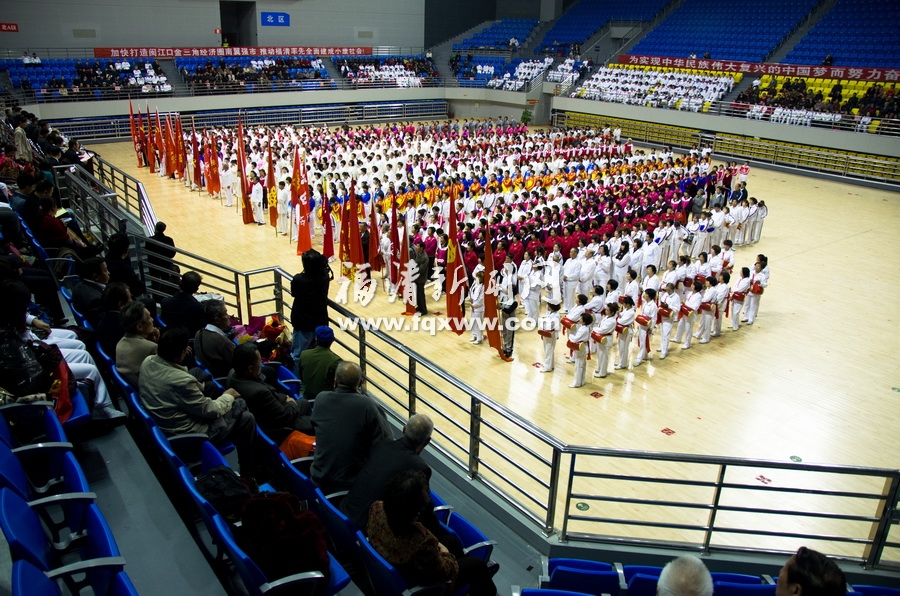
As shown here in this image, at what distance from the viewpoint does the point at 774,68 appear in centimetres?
2650

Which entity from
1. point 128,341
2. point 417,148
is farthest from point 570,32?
point 128,341

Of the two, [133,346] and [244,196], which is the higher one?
[133,346]

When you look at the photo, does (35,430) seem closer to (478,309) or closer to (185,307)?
(185,307)

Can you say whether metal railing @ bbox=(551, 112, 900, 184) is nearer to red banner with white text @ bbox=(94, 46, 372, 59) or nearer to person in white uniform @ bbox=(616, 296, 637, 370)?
red banner with white text @ bbox=(94, 46, 372, 59)

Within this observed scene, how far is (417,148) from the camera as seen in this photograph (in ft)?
70.5

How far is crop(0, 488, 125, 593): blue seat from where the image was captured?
8.08 feet

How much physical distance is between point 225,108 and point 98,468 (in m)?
26.8

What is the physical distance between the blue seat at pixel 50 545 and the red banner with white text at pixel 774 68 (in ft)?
92.5

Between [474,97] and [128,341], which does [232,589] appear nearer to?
[128,341]

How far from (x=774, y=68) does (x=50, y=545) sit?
97.9ft

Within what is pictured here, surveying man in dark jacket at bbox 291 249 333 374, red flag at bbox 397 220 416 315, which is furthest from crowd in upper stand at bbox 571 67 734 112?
man in dark jacket at bbox 291 249 333 374

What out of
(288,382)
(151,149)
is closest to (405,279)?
(288,382)

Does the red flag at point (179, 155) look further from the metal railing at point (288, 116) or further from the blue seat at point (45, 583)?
the blue seat at point (45, 583)

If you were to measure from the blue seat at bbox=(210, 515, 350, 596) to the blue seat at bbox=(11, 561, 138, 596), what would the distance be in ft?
1.54
